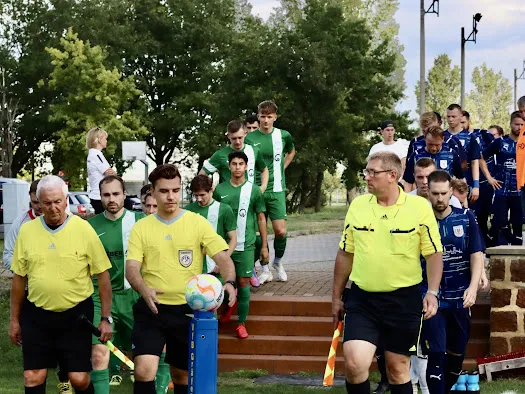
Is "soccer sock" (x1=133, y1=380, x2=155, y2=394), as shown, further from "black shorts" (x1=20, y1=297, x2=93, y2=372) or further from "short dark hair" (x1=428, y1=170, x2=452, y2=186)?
"short dark hair" (x1=428, y1=170, x2=452, y2=186)

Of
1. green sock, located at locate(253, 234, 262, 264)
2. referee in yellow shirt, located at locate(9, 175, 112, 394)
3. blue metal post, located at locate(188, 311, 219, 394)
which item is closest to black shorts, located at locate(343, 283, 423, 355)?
blue metal post, located at locate(188, 311, 219, 394)

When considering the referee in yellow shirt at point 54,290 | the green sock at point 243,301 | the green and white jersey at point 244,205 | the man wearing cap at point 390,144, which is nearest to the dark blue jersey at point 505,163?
the man wearing cap at point 390,144

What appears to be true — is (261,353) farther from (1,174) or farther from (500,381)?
(1,174)

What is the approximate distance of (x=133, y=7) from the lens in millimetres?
59406

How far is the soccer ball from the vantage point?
207 inches

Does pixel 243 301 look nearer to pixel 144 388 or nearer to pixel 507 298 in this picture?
pixel 507 298

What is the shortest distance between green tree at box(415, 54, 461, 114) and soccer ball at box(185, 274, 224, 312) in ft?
251

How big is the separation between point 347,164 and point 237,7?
64.8ft

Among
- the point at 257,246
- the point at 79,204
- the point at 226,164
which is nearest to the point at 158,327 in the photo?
the point at 226,164

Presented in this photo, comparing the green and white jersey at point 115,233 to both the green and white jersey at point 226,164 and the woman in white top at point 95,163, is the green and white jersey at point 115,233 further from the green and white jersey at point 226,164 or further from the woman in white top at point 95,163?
the woman in white top at point 95,163

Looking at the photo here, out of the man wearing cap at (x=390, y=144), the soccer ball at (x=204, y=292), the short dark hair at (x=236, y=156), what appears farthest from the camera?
the man wearing cap at (x=390, y=144)

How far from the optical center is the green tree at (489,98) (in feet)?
297

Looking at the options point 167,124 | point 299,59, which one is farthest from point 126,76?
point 299,59

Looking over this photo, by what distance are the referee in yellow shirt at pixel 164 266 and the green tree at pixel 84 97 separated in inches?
1703
